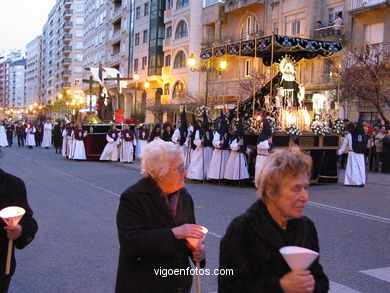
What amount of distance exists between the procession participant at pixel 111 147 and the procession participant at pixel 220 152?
8.65 metres

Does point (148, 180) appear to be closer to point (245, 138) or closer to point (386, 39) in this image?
point (245, 138)

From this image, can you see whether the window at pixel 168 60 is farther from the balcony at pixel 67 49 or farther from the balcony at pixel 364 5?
the balcony at pixel 67 49

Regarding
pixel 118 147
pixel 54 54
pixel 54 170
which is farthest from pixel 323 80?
pixel 54 54

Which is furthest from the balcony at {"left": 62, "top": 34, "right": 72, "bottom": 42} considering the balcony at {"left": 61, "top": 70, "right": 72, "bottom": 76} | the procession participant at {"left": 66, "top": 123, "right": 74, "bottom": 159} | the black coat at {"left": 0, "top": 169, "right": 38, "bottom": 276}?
the black coat at {"left": 0, "top": 169, "right": 38, "bottom": 276}

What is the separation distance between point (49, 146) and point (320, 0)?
70.0 feet

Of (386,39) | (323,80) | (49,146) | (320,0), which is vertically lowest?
(49,146)

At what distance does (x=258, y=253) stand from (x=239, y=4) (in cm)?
3821

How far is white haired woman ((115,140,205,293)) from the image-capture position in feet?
10.4

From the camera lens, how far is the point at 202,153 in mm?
16172

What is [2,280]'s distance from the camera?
3.48m

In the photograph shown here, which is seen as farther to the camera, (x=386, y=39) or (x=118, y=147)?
(x=386, y=39)

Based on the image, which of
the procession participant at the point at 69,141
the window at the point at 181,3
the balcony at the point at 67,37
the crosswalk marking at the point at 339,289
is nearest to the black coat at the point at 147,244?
the crosswalk marking at the point at 339,289

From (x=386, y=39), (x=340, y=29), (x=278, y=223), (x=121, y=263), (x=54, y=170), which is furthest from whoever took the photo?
(x=340, y=29)

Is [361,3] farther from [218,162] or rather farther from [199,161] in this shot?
[218,162]
